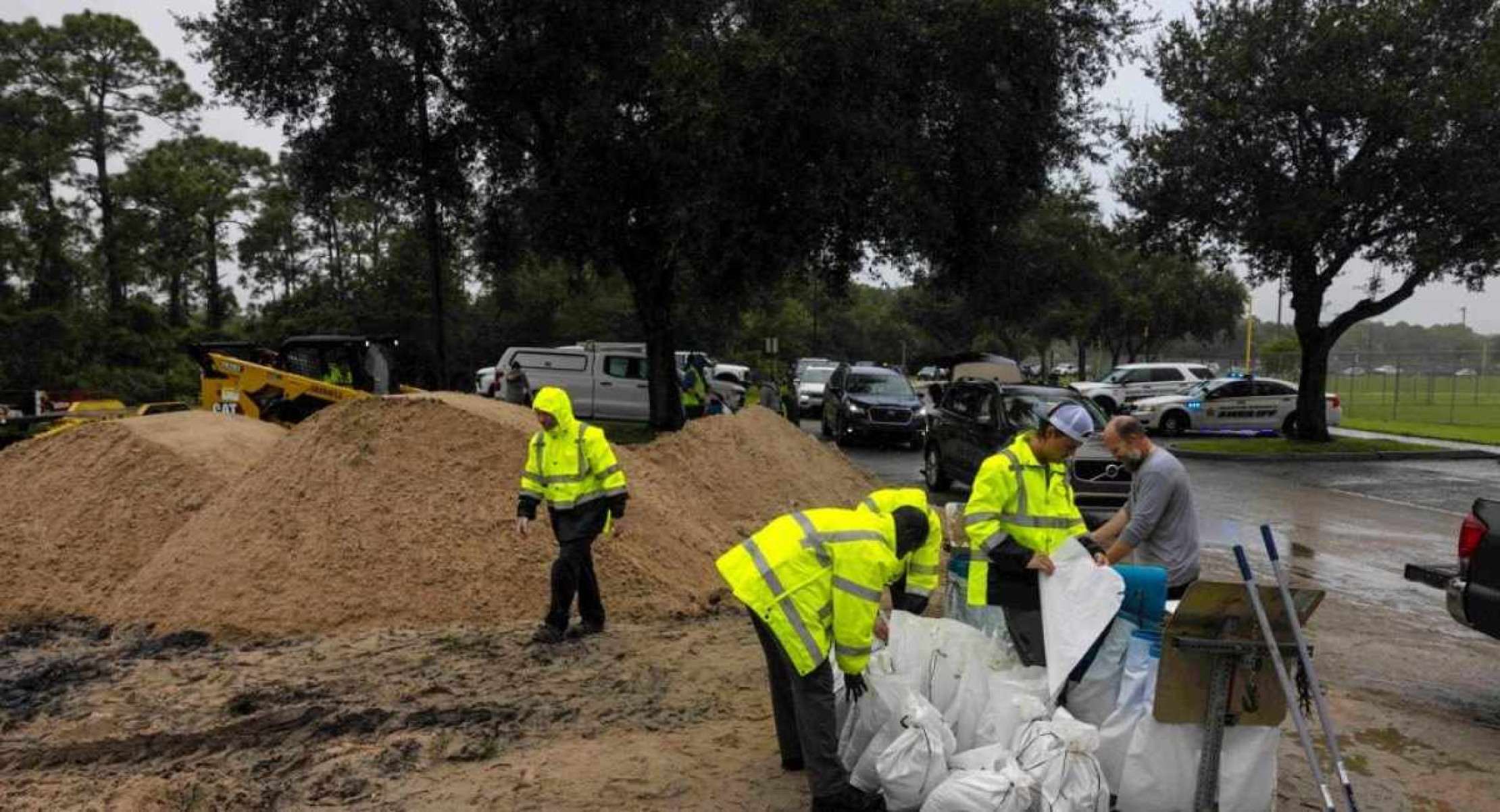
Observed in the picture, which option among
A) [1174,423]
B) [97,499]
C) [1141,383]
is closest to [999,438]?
[97,499]

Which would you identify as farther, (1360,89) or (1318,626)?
(1360,89)

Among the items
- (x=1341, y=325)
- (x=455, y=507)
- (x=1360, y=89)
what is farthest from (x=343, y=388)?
(x=1341, y=325)

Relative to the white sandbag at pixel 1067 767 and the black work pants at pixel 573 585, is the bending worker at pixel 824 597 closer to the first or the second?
the white sandbag at pixel 1067 767

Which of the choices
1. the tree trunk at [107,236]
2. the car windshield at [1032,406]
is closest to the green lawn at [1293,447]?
the car windshield at [1032,406]

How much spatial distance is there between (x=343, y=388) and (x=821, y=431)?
39.6ft

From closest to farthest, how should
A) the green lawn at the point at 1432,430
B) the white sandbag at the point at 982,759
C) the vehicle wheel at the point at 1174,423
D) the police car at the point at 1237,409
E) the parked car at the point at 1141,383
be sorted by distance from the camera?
the white sandbag at the point at 982,759 < the green lawn at the point at 1432,430 < the police car at the point at 1237,409 < the vehicle wheel at the point at 1174,423 < the parked car at the point at 1141,383

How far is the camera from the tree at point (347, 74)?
18.1 metres

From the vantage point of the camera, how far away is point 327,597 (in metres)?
7.39

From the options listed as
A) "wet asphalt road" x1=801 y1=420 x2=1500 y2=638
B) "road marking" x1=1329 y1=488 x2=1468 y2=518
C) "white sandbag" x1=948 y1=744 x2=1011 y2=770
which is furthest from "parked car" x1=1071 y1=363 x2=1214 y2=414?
"white sandbag" x1=948 y1=744 x2=1011 y2=770

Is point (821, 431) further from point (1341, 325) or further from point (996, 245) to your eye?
point (1341, 325)

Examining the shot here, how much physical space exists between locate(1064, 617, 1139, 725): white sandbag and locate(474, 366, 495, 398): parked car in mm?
20489

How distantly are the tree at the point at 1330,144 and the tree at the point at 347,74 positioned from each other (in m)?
14.2

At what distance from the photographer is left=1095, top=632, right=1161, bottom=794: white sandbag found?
408cm

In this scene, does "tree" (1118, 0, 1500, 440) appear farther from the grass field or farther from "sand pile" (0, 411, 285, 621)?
"sand pile" (0, 411, 285, 621)
